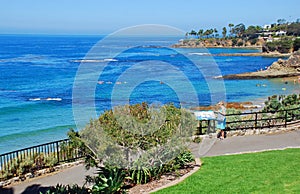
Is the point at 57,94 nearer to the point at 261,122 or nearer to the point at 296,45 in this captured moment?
the point at 261,122

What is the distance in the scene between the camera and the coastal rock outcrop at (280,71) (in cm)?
6531

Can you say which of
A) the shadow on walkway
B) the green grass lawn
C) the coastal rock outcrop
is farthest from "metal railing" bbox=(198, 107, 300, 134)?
the coastal rock outcrop

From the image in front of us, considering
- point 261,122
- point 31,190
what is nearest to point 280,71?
point 261,122

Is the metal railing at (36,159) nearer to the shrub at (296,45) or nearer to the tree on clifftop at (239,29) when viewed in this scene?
the shrub at (296,45)

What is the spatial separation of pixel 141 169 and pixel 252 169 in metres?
2.85

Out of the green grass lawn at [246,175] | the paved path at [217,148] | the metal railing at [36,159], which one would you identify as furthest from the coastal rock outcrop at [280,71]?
the green grass lawn at [246,175]

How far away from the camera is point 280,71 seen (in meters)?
70.2

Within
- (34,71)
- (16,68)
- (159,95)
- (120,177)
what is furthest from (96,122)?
(16,68)

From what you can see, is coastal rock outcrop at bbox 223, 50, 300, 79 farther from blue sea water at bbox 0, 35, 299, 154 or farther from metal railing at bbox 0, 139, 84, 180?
metal railing at bbox 0, 139, 84, 180

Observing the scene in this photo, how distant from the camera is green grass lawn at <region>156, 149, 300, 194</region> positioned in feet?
26.8

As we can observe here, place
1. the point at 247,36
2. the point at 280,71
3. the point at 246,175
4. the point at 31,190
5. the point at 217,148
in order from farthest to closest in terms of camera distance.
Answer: the point at 247,36, the point at 280,71, the point at 217,148, the point at 31,190, the point at 246,175

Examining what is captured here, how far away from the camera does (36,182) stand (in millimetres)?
10742

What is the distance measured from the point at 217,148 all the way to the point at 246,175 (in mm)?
3822

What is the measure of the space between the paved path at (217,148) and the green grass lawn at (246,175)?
152cm
